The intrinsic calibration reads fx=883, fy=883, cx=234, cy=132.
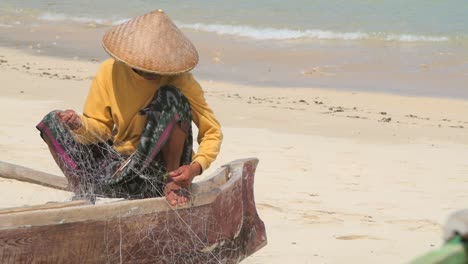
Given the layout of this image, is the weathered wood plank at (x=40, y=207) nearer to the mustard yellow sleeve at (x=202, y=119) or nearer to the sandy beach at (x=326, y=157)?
the mustard yellow sleeve at (x=202, y=119)

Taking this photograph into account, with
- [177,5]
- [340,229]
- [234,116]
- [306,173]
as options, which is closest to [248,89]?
[234,116]

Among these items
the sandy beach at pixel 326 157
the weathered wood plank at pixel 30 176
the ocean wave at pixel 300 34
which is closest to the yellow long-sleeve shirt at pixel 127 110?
the weathered wood plank at pixel 30 176

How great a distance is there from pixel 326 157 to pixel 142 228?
3728 millimetres

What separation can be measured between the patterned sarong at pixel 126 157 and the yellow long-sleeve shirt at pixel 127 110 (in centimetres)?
6

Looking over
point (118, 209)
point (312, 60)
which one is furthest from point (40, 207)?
point (312, 60)

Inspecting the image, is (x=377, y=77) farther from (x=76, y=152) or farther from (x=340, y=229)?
(x=76, y=152)

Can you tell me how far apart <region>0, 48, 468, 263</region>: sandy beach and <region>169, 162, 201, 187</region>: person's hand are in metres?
0.94

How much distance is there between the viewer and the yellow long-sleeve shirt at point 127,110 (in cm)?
394

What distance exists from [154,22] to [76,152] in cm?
69

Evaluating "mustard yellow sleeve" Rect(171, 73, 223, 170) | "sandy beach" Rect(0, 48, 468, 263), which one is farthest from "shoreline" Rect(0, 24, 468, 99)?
"mustard yellow sleeve" Rect(171, 73, 223, 170)

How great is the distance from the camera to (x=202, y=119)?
3.96 metres

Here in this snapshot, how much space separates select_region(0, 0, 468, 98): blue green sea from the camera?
39.1 ft

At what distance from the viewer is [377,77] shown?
11.8m

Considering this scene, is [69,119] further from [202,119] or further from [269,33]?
[269,33]
